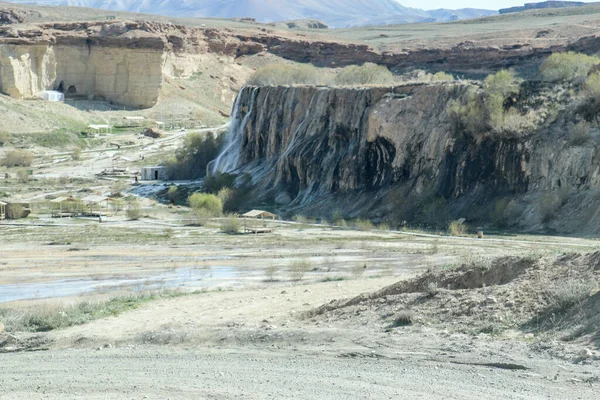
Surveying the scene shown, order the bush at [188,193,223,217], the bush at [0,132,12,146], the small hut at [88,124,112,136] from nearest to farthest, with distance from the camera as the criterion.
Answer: the bush at [188,193,223,217] → the bush at [0,132,12,146] → the small hut at [88,124,112,136]

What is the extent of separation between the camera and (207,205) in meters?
51.3

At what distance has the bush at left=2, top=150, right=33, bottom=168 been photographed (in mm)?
74188

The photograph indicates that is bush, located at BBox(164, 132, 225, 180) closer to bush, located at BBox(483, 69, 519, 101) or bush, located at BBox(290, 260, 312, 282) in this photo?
bush, located at BBox(483, 69, 519, 101)

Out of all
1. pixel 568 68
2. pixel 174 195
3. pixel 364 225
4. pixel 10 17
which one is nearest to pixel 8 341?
pixel 364 225

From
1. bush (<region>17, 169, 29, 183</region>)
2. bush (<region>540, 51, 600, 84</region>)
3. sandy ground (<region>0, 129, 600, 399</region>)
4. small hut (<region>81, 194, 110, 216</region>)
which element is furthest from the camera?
bush (<region>17, 169, 29, 183</region>)

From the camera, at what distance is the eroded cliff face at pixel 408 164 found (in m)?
42.8

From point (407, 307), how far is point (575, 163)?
26.5 m

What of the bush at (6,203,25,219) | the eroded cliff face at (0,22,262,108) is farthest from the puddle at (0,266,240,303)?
the eroded cliff face at (0,22,262,108)

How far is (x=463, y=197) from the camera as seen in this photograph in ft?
152

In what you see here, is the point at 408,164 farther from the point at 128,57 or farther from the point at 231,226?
the point at 128,57

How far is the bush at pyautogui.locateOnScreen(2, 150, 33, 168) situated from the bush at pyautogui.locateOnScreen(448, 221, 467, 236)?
1591 inches

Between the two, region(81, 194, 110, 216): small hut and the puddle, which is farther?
region(81, 194, 110, 216): small hut

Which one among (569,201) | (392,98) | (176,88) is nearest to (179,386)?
(569,201)

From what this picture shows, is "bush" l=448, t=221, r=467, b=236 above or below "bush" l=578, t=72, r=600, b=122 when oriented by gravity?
below
